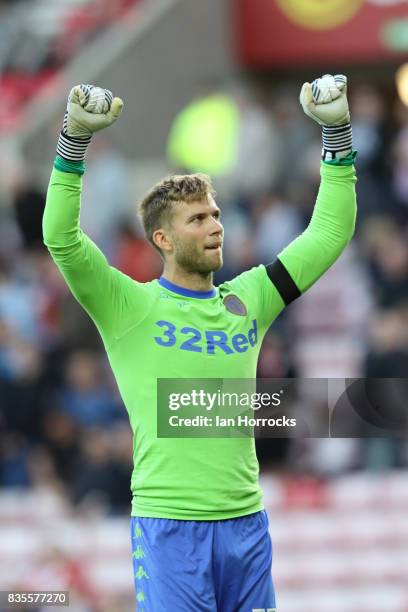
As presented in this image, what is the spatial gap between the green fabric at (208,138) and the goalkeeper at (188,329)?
25.9 feet

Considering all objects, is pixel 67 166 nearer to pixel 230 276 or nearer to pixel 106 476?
pixel 106 476

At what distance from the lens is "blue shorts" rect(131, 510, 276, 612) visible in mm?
5605

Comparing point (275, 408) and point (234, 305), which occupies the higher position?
point (234, 305)

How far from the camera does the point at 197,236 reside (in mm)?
5895

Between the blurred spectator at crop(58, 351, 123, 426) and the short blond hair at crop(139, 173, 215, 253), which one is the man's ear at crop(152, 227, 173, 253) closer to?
the short blond hair at crop(139, 173, 215, 253)

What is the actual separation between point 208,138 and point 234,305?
8.87m

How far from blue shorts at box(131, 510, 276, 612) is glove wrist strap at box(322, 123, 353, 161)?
1.50m

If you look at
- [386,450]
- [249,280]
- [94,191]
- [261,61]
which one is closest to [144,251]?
[94,191]

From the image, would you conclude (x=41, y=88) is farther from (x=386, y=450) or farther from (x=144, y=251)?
(x=386, y=450)

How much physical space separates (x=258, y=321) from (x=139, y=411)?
0.63 meters

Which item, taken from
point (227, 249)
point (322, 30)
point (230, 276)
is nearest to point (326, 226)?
point (230, 276)

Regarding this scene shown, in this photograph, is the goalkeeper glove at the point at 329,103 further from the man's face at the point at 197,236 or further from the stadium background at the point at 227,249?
the stadium background at the point at 227,249

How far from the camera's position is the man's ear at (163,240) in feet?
19.6

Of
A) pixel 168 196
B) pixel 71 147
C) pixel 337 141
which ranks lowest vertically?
pixel 168 196
